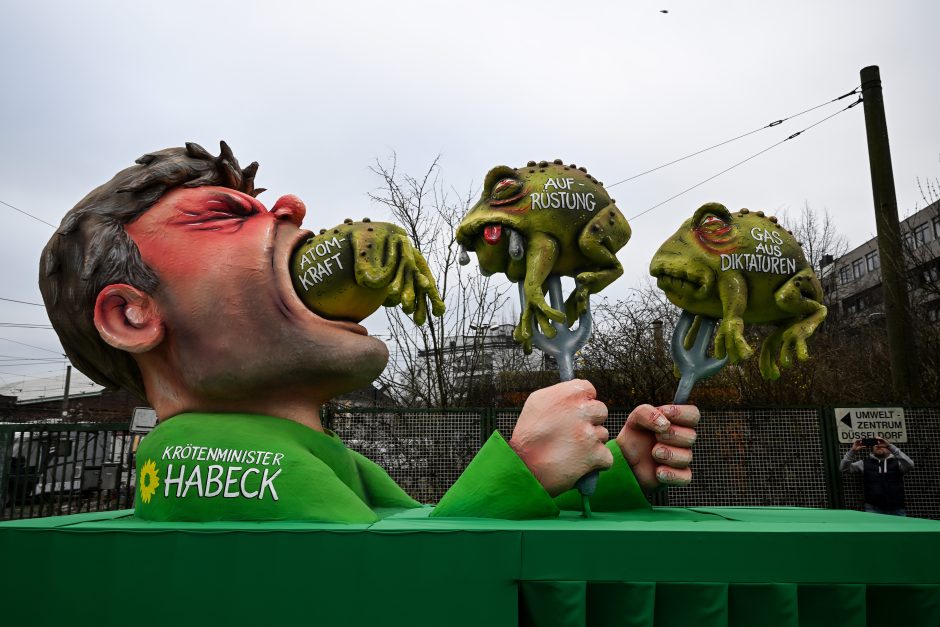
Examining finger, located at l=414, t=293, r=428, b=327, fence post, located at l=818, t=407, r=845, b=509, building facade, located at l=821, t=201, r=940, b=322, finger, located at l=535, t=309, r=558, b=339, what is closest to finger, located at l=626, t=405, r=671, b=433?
finger, located at l=535, t=309, r=558, b=339

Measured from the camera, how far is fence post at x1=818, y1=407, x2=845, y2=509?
23.6 ft

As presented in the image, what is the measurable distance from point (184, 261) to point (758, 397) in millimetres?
8916

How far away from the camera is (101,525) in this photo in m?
2.37

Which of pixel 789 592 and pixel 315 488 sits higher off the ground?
pixel 315 488

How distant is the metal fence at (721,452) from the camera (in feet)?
23.9

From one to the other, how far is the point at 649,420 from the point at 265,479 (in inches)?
75.1

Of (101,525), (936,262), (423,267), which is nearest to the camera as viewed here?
(101,525)

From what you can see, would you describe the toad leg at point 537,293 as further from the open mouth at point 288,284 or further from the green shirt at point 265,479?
the open mouth at point 288,284

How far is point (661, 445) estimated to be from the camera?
3.47 m

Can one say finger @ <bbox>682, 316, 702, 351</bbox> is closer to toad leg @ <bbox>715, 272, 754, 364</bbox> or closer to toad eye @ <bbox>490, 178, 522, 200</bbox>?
toad leg @ <bbox>715, 272, 754, 364</bbox>

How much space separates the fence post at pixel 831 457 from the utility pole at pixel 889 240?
117 centimetres

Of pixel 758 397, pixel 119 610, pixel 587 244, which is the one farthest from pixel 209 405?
pixel 758 397

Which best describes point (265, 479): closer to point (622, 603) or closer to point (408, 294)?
point (408, 294)

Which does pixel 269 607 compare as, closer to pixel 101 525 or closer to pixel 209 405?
pixel 101 525
